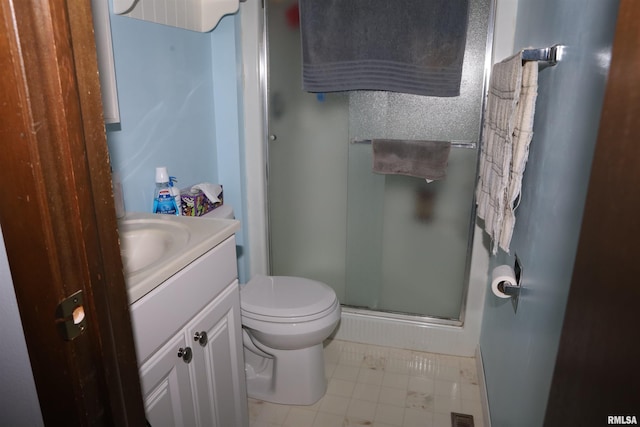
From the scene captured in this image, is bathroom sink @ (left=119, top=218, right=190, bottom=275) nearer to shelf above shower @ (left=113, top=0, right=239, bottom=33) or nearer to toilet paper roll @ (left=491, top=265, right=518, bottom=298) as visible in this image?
shelf above shower @ (left=113, top=0, right=239, bottom=33)

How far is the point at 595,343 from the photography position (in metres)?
0.61

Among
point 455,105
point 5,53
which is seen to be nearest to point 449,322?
point 455,105

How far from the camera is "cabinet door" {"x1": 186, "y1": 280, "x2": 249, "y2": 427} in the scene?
3.97 ft

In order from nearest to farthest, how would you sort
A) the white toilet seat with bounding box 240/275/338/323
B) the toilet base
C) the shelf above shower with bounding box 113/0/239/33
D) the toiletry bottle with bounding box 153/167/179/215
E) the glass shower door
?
the shelf above shower with bounding box 113/0/239/33, the toiletry bottle with bounding box 153/167/179/215, the white toilet seat with bounding box 240/275/338/323, the toilet base, the glass shower door

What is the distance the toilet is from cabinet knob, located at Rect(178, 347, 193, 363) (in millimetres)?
576

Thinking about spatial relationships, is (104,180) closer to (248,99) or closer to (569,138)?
(569,138)

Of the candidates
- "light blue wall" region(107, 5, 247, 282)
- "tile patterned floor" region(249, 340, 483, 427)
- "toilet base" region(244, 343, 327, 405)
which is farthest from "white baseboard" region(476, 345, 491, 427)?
"light blue wall" region(107, 5, 247, 282)

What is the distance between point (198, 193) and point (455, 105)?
1.18 m

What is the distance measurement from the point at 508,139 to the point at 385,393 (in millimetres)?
1248

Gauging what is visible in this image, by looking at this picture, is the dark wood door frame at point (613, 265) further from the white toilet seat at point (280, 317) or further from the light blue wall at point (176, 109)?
the light blue wall at point (176, 109)

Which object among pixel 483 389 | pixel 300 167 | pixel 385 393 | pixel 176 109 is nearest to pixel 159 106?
pixel 176 109

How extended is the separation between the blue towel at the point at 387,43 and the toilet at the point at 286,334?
2.62ft

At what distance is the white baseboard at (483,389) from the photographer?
5.54 ft

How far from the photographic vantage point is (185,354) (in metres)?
1.13
